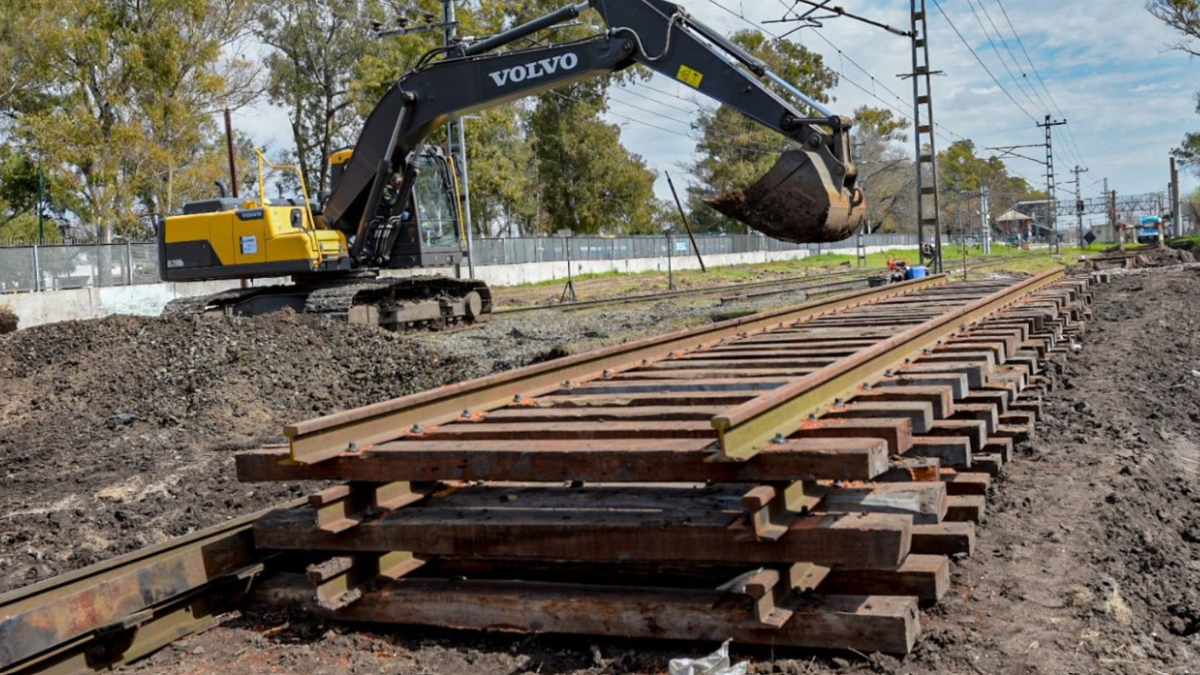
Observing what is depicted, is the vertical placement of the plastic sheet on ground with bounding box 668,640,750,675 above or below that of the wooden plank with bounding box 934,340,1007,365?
below

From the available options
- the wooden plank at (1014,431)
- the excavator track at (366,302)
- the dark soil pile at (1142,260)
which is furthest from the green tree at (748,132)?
the wooden plank at (1014,431)

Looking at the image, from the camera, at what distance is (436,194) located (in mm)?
18656

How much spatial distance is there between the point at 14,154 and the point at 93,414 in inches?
1767

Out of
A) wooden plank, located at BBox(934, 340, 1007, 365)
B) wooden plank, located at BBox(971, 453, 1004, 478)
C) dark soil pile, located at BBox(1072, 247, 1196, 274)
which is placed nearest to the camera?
wooden plank, located at BBox(971, 453, 1004, 478)

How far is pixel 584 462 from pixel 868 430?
3.71 feet

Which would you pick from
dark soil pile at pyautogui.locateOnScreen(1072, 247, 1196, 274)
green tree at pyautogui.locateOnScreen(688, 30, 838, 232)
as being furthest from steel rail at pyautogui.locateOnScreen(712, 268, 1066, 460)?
green tree at pyautogui.locateOnScreen(688, 30, 838, 232)

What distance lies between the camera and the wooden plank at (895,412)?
16.0 ft

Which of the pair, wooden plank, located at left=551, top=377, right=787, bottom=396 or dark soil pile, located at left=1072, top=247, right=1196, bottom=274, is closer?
wooden plank, located at left=551, top=377, right=787, bottom=396

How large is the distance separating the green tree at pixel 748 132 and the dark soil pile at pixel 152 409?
44.3 metres

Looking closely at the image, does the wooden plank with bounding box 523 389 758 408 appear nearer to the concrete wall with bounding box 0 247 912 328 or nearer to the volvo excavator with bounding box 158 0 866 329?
the volvo excavator with bounding box 158 0 866 329

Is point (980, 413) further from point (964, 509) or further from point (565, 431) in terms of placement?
point (565, 431)

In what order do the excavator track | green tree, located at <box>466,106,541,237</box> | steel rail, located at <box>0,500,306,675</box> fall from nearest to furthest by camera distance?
1. steel rail, located at <box>0,500,306,675</box>
2. the excavator track
3. green tree, located at <box>466,106,541,237</box>

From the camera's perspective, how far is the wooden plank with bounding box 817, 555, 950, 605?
4.29 metres

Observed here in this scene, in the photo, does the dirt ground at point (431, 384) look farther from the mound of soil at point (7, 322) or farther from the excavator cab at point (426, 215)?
the mound of soil at point (7, 322)
